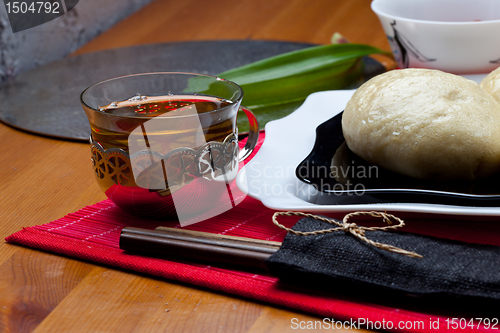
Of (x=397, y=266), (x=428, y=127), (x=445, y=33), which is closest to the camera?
(x=397, y=266)

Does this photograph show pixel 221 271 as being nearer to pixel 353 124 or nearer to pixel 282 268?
pixel 282 268

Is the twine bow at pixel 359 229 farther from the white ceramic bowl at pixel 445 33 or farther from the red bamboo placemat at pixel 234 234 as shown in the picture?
the white ceramic bowl at pixel 445 33

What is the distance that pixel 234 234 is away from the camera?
0.41m

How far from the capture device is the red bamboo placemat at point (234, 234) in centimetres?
31

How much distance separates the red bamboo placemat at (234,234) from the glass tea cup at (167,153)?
20 mm

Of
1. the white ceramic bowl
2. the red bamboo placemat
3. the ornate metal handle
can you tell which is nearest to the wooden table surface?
the red bamboo placemat

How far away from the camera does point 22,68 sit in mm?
1051

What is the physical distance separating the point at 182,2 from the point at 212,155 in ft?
3.60

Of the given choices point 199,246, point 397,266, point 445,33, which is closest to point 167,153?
point 199,246

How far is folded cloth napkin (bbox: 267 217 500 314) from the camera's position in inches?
11.7

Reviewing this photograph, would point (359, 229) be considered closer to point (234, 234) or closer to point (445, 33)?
point (234, 234)

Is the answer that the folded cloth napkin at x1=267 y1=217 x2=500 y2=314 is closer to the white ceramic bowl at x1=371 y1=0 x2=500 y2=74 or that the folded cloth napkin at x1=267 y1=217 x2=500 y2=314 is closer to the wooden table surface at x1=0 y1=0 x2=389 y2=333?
the wooden table surface at x1=0 y1=0 x2=389 y2=333

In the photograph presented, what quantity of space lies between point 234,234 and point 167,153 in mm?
89

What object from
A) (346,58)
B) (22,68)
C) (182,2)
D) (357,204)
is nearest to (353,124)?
(357,204)
